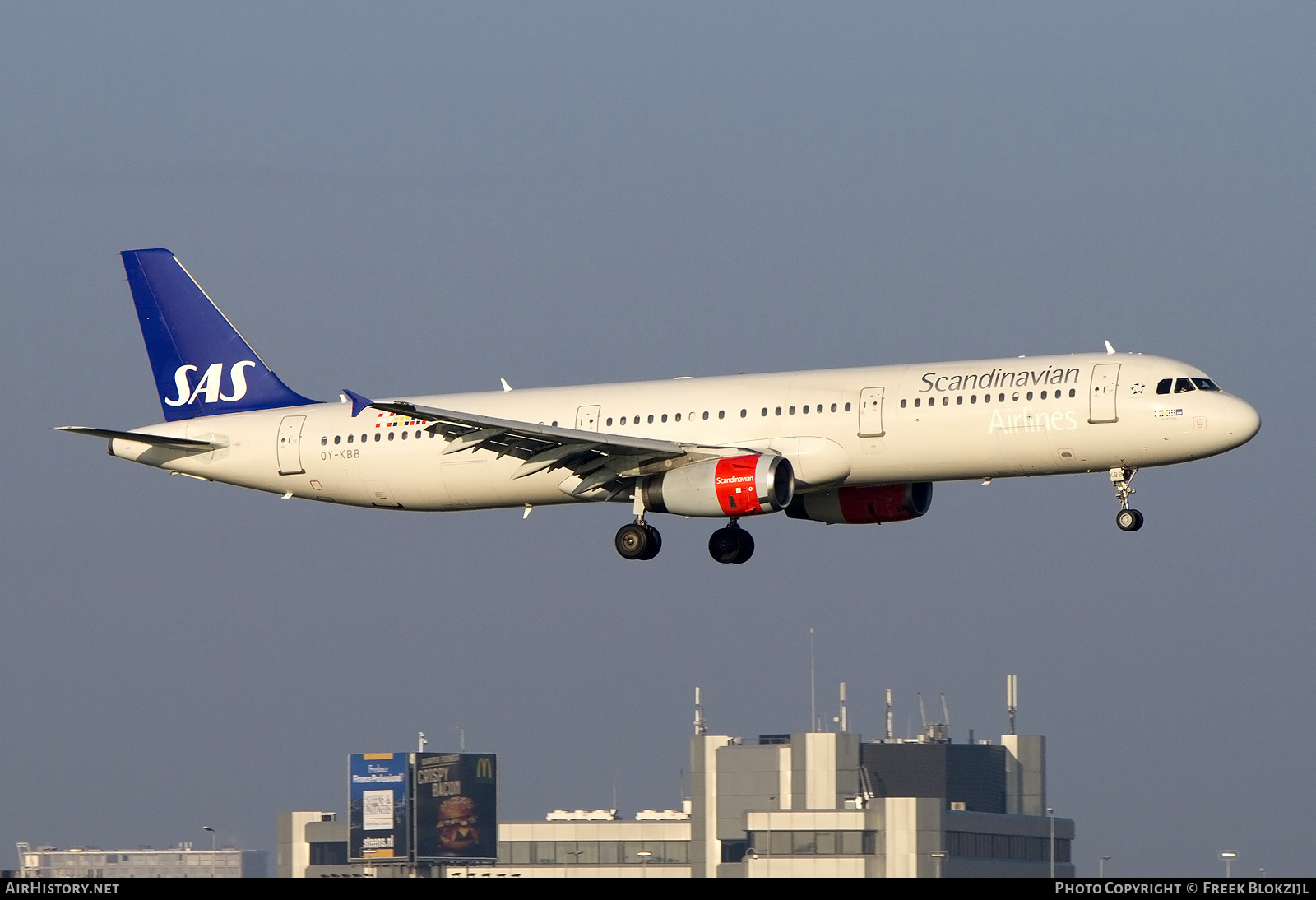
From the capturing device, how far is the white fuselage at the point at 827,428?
180 feet

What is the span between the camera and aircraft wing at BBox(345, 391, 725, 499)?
186ft

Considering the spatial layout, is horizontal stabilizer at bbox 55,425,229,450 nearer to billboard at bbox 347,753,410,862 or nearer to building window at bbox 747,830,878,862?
building window at bbox 747,830,878,862

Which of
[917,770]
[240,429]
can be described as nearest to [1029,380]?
[240,429]

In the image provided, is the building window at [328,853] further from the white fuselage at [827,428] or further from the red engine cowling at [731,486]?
the red engine cowling at [731,486]

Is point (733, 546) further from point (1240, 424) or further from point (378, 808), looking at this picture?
point (378, 808)

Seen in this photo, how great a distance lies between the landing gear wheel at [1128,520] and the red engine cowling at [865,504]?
7264mm

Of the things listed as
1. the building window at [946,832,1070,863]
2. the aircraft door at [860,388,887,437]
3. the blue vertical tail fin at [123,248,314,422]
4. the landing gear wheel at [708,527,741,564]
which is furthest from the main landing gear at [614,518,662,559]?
the building window at [946,832,1070,863]

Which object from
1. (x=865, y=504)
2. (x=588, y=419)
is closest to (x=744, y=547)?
(x=865, y=504)

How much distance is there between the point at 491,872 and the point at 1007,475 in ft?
337

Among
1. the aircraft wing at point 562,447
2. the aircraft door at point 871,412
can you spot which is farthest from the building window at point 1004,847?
the aircraft door at point 871,412

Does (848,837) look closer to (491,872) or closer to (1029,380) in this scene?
(491,872)

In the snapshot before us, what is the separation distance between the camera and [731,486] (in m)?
56.7

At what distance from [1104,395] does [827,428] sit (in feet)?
24.5

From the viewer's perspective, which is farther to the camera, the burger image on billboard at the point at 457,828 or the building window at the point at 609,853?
the burger image on billboard at the point at 457,828
